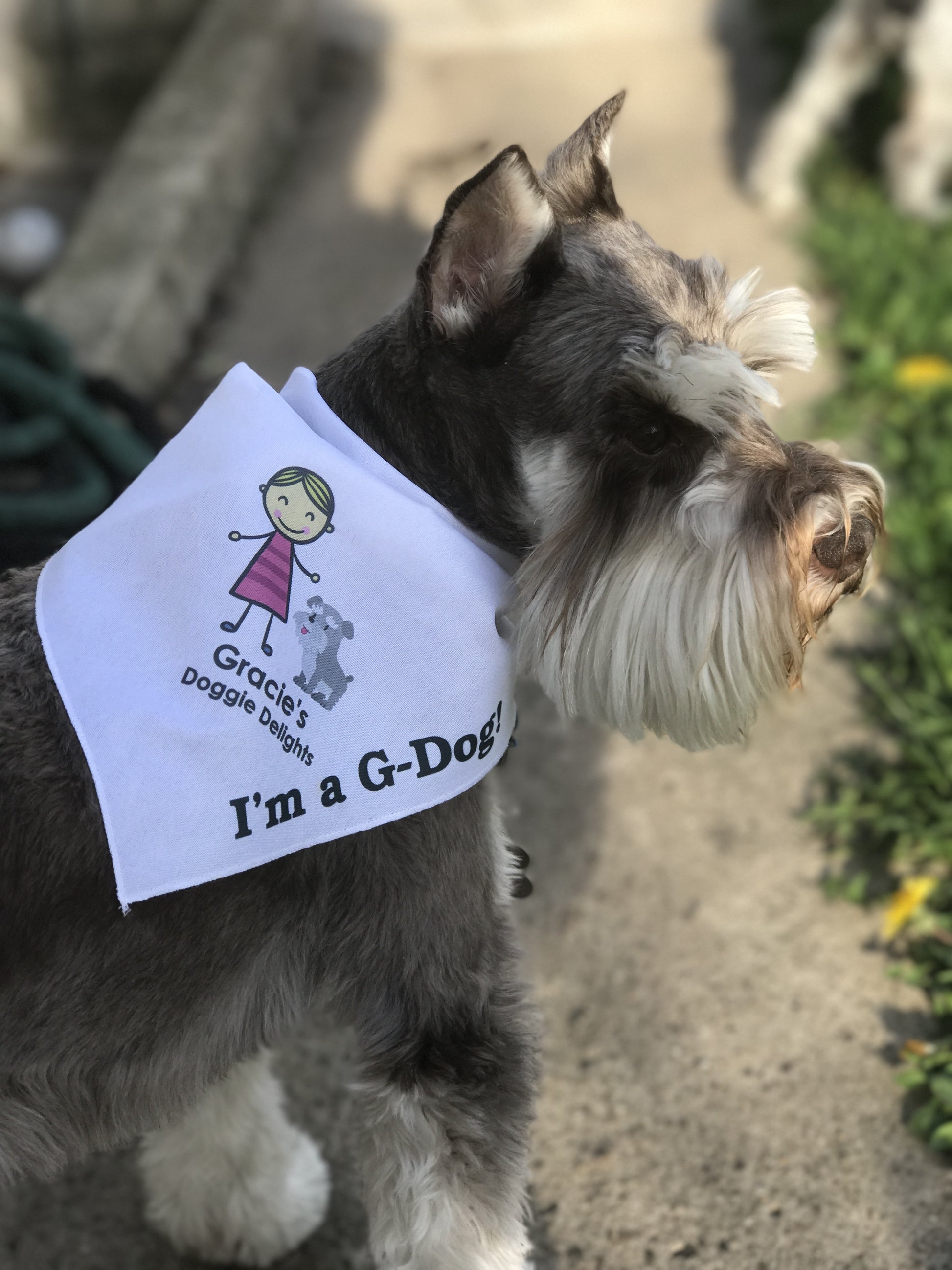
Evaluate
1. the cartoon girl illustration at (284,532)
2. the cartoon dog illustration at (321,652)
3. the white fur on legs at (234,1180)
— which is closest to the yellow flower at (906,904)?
the white fur on legs at (234,1180)

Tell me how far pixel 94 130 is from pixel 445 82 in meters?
2.17

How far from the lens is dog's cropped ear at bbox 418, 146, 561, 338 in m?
1.76

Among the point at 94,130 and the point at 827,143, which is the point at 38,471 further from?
the point at 827,143

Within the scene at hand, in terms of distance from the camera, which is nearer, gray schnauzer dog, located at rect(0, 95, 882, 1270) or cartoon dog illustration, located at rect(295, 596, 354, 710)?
gray schnauzer dog, located at rect(0, 95, 882, 1270)

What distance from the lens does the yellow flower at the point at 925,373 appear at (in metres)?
4.68

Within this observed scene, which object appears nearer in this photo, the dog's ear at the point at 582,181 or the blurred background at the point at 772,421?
the dog's ear at the point at 582,181

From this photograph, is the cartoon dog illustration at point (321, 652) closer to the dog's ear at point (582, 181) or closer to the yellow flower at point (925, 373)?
the dog's ear at point (582, 181)

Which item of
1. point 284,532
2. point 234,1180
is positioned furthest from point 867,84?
point 234,1180

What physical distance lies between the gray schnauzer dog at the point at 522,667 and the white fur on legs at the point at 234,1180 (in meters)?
0.39

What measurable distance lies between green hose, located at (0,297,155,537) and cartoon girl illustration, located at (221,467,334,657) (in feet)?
4.97

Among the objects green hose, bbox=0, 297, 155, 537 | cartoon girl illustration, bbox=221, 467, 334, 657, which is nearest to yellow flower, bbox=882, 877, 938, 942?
cartoon girl illustration, bbox=221, 467, 334, 657

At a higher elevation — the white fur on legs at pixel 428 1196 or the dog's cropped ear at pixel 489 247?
the dog's cropped ear at pixel 489 247

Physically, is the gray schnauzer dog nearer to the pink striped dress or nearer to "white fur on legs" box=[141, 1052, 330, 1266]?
the pink striped dress

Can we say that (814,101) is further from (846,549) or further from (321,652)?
(321,652)
